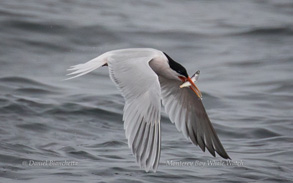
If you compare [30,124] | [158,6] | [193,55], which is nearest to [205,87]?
[193,55]

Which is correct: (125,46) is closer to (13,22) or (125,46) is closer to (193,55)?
(193,55)

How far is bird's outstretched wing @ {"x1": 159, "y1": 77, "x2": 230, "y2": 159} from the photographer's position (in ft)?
19.5

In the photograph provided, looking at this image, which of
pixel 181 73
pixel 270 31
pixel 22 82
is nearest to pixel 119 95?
pixel 22 82

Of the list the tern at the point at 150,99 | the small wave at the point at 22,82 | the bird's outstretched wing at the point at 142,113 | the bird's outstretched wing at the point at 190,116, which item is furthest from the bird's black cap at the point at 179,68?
the small wave at the point at 22,82

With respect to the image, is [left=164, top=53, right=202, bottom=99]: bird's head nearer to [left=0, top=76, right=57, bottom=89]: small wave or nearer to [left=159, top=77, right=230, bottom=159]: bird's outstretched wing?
[left=159, top=77, right=230, bottom=159]: bird's outstretched wing

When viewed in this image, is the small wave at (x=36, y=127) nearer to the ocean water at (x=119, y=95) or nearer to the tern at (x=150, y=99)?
the ocean water at (x=119, y=95)

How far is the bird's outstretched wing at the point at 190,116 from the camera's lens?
19.5 ft

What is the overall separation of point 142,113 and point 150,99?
0.13 metres

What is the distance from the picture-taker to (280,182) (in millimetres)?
5707

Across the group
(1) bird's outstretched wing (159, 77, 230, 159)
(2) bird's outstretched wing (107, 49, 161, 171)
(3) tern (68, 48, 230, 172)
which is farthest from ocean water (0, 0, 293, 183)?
(2) bird's outstretched wing (107, 49, 161, 171)

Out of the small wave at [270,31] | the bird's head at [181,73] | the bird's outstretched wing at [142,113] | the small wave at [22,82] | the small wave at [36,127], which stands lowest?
the small wave at [36,127]

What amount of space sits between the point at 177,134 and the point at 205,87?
83.6 inches

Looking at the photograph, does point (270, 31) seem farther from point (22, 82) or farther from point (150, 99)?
point (150, 99)

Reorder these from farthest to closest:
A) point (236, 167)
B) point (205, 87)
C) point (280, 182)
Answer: point (205, 87) < point (236, 167) < point (280, 182)
